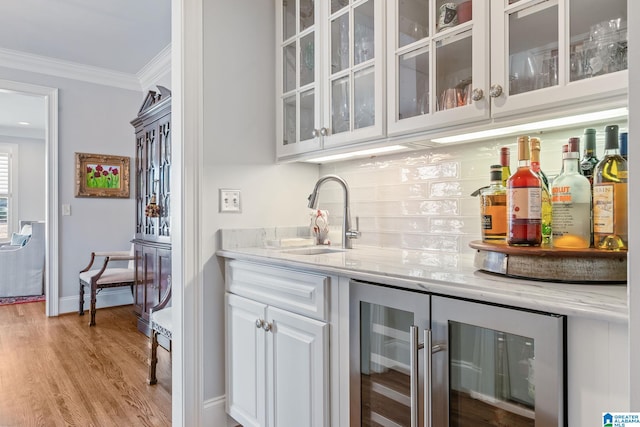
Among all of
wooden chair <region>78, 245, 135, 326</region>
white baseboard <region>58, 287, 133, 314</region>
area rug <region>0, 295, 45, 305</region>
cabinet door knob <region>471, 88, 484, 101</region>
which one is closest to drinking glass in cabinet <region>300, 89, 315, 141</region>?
cabinet door knob <region>471, 88, 484, 101</region>

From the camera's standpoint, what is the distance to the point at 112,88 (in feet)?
14.7

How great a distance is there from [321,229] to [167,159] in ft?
5.84

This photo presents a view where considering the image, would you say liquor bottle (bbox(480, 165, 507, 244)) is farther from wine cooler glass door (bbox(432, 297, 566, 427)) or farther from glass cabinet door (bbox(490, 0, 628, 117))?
wine cooler glass door (bbox(432, 297, 566, 427))

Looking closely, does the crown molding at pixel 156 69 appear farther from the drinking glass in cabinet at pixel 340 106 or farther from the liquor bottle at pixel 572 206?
the liquor bottle at pixel 572 206

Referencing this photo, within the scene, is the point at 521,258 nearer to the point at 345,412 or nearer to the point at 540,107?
the point at 540,107

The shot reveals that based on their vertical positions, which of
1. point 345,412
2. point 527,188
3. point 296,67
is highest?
point 296,67

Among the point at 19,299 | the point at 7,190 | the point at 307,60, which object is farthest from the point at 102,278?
the point at 7,190

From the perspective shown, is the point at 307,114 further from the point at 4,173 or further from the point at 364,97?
the point at 4,173

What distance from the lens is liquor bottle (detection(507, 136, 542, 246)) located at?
40.6 inches

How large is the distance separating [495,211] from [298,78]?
3.87 feet

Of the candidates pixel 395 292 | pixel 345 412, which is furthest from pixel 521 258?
pixel 345 412

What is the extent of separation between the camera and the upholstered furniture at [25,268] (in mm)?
5074

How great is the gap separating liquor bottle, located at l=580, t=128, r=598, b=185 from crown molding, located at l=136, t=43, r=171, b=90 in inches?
141

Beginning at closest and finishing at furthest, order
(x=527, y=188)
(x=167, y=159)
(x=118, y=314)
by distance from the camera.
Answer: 1. (x=527, y=188)
2. (x=167, y=159)
3. (x=118, y=314)
